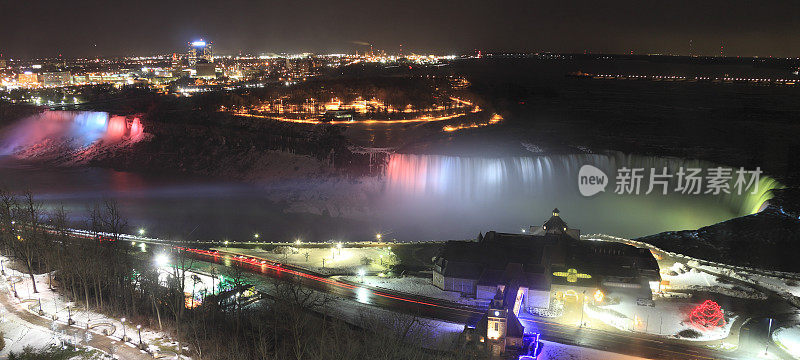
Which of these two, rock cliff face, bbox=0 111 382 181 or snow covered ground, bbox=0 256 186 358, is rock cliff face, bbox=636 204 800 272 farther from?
snow covered ground, bbox=0 256 186 358

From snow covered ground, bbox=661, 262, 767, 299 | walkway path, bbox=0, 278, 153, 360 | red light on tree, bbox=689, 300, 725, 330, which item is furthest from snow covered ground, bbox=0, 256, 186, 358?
snow covered ground, bbox=661, 262, 767, 299

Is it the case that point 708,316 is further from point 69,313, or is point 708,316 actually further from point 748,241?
point 69,313

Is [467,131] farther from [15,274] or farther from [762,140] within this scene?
[15,274]

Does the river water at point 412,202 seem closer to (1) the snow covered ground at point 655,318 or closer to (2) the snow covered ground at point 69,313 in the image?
(2) the snow covered ground at point 69,313

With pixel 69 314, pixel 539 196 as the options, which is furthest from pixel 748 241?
pixel 69 314

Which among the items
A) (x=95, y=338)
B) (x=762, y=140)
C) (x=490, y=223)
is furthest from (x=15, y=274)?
(x=762, y=140)

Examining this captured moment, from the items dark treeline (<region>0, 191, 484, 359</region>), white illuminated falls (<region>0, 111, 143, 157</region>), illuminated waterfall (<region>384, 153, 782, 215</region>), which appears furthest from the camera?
white illuminated falls (<region>0, 111, 143, 157</region>)
